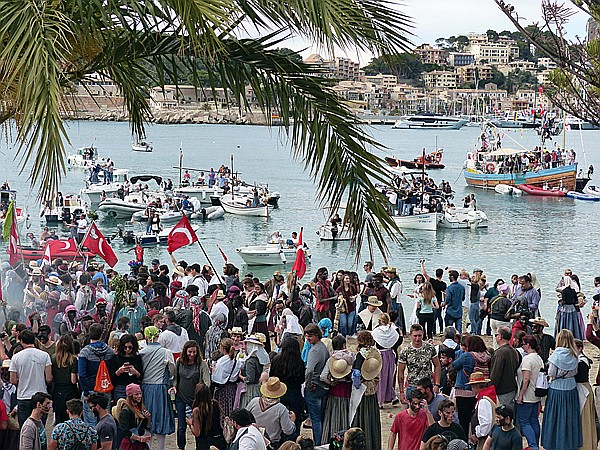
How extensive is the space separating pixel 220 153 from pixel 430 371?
106 metres

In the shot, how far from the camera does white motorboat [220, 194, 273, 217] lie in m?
49.3

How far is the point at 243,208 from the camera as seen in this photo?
49281 mm

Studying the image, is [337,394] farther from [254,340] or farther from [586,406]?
[586,406]

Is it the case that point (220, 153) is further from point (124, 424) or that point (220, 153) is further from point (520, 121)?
point (124, 424)

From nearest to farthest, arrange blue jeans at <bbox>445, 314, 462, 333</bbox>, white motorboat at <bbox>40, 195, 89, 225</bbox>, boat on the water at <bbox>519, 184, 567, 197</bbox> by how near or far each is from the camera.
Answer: blue jeans at <bbox>445, 314, 462, 333</bbox>, white motorboat at <bbox>40, 195, 89, 225</bbox>, boat on the water at <bbox>519, 184, 567, 197</bbox>

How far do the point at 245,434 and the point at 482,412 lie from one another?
2.15 metres

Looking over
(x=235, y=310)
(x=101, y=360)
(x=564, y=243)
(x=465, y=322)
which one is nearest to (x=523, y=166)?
(x=564, y=243)

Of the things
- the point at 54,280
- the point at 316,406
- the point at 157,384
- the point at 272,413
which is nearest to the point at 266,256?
the point at 54,280

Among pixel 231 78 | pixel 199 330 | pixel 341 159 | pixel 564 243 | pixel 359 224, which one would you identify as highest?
pixel 231 78

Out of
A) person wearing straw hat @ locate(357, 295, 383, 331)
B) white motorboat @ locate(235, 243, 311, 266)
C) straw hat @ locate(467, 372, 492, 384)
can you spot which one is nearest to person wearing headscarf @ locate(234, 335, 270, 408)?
straw hat @ locate(467, 372, 492, 384)

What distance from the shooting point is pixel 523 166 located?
63906 mm

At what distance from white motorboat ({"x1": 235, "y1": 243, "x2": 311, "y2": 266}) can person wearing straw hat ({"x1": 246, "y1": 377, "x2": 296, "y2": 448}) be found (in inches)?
1023

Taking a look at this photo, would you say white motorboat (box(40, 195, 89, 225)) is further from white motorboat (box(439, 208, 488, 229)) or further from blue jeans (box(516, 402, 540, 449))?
blue jeans (box(516, 402, 540, 449))

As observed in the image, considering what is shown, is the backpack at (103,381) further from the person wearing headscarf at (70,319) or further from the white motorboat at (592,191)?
the white motorboat at (592,191)
